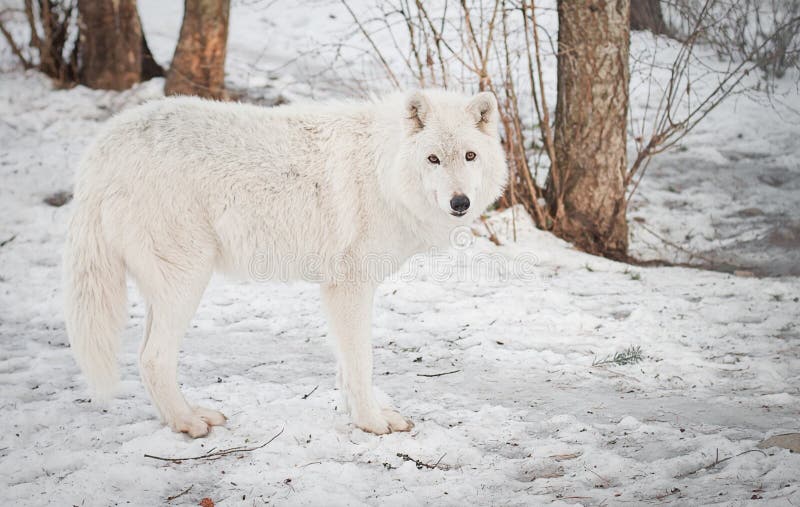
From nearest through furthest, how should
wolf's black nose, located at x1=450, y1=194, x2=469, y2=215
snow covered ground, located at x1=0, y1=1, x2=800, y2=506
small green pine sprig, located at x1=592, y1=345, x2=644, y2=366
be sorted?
snow covered ground, located at x1=0, y1=1, x2=800, y2=506, wolf's black nose, located at x1=450, y1=194, x2=469, y2=215, small green pine sprig, located at x1=592, y1=345, x2=644, y2=366

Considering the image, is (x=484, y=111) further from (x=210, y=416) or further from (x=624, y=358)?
(x=210, y=416)

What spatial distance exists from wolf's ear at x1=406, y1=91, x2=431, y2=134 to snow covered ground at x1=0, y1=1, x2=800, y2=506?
1.76 metres

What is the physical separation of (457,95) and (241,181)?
1450 mm

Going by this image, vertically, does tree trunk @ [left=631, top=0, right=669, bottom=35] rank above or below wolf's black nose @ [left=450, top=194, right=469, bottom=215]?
above

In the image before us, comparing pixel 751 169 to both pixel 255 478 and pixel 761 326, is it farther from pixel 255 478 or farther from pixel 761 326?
pixel 255 478

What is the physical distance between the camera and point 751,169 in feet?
30.2

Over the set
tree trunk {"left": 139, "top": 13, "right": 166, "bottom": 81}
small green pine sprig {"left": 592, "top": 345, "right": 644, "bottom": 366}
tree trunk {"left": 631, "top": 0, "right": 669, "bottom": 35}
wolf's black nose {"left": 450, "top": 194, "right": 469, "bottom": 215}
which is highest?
tree trunk {"left": 631, "top": 0, "right": 669, "bottom": 35}

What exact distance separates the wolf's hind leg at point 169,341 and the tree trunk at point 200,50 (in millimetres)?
5843

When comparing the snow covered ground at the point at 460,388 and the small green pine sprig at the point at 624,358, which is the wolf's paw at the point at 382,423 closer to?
the snow covered ground at the point at 460,388

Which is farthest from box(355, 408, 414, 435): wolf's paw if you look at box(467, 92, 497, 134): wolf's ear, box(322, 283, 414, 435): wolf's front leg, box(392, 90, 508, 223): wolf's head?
box(467, 92, 497, 134): wolf's ear

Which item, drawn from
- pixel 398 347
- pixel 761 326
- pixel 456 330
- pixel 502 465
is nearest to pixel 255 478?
pixel 502 465

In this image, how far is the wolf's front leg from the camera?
3771 millimetres

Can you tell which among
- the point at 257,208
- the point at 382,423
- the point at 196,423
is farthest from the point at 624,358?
the point at 196,423

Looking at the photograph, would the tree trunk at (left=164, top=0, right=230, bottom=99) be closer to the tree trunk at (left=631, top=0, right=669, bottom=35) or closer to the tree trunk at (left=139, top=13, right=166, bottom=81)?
the tree trunk at (left=139, top=13, right=166, bottom=81)
